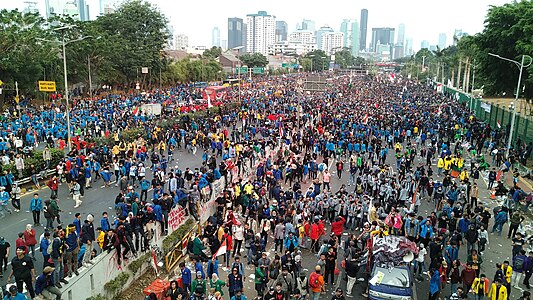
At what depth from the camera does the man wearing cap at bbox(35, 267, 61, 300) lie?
8641mm

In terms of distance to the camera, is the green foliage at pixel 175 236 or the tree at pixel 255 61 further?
the tree at pixel 255 61

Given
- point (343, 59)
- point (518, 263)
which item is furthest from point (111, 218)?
point (343, 59)

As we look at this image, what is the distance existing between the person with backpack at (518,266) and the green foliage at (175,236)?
913cm

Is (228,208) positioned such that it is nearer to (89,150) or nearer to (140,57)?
(89,150)

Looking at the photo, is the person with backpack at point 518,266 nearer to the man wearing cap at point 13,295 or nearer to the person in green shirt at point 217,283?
the person in green shirt at point 217,283

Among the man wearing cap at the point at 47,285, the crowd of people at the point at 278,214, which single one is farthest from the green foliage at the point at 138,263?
the man wearing cap at the point at 47,285

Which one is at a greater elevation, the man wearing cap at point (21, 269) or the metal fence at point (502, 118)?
the metal fence at point (502, 118)

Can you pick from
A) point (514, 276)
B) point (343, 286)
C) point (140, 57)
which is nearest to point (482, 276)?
point (514, 276)

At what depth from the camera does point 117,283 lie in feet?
34.5

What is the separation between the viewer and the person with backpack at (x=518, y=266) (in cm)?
1144

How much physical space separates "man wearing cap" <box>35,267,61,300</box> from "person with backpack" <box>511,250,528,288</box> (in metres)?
10.8

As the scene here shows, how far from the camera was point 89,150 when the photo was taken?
2212 cm

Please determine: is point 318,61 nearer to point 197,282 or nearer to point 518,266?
point 518,266

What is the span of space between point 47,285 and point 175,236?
15.6 ft
